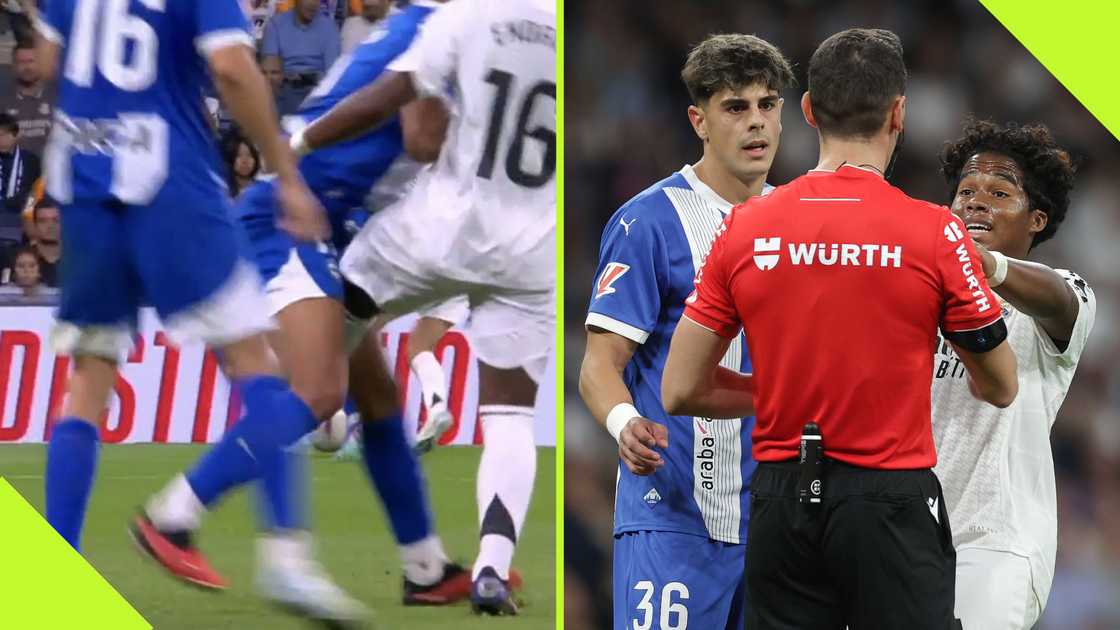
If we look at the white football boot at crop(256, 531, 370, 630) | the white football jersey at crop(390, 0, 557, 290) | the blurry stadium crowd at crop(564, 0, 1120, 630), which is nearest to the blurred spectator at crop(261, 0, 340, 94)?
the white football jersey at crop(390, 0, 557, 290)

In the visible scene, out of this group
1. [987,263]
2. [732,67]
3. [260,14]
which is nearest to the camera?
[987,263]

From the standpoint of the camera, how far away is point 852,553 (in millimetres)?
2088

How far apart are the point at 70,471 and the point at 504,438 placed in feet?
3.93

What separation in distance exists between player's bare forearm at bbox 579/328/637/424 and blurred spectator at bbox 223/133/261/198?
5141 millimetres

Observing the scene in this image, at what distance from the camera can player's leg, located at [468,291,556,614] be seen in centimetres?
433

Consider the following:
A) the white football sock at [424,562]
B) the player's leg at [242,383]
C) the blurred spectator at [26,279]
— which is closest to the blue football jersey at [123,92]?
the player's leg at [242,383]

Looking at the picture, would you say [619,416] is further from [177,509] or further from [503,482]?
[177,509]

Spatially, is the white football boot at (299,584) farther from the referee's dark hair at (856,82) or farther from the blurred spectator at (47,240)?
the blurred spectator at (47,240)

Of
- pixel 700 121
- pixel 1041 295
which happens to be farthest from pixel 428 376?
pixel 1041 295

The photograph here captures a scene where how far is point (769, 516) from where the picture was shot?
214 cm

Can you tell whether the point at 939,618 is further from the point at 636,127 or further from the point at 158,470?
the point at 158,470

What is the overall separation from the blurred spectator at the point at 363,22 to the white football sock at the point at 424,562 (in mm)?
3692

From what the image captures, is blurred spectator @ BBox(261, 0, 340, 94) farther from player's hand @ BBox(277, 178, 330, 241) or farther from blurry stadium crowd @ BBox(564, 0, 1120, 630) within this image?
player's hand @ BBox(277, 178, 330, 241)

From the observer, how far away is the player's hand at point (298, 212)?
3887 millimetres
